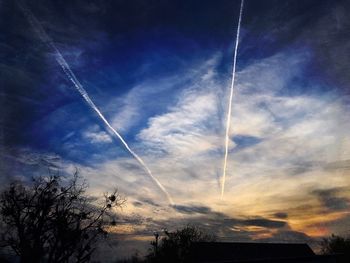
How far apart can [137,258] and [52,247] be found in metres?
79.8

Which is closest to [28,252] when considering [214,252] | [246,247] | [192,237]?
[214,252]

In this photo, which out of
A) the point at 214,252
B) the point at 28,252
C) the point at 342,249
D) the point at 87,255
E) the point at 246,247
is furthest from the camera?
the point at 342,249

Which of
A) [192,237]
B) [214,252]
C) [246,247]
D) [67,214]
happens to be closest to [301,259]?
[246,247]

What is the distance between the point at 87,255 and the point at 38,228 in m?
5.03

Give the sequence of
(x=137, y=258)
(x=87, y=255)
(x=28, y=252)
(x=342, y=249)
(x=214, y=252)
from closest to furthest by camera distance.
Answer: (x=28, y=252)
(x=87, y=255)
(x=214, y=252)
(x=342, y=249)
(x=137, y=258)

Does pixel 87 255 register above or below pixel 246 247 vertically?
below

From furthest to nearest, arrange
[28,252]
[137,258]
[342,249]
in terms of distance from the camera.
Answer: [137,258], [342,249], [28,252]

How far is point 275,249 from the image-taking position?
45031 mm

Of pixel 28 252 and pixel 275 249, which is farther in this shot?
pixel 275 249

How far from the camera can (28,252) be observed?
2492cm

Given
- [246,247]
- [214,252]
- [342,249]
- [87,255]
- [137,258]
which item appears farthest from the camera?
[137,258]

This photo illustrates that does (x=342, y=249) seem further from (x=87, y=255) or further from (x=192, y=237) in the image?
(x=87, y=255)

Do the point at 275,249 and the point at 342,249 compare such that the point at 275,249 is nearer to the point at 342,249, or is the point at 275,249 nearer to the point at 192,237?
the point at 192,237

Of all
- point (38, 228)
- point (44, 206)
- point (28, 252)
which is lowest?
point (28, 252)
